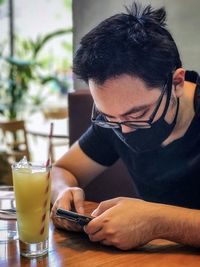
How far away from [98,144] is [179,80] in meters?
0.51

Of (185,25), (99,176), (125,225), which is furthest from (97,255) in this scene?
(185,25)

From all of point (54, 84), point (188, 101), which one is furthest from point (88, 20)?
point (54, 84)

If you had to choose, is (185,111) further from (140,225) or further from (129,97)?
(140,225)

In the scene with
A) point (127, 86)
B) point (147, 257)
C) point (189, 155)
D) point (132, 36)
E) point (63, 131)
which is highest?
point (132, 36)

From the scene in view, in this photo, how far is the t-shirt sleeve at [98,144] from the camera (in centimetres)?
183

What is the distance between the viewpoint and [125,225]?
115cm

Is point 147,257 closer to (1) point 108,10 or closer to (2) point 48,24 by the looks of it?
(1) point 108,10

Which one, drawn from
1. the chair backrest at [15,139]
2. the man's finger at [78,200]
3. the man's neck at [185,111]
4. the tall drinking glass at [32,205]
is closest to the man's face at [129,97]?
the man's neck at [185,111]

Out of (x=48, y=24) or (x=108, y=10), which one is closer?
(x=108, y=10)

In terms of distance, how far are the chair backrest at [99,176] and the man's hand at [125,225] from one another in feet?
2.76

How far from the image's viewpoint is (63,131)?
3379mm

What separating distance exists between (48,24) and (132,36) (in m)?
4.57

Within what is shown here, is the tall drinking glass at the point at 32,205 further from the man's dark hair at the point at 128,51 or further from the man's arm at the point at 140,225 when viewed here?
the man's dark hair at the point at 128,51

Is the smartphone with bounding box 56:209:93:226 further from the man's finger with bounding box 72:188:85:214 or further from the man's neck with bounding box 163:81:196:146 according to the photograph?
the man's neck with bounding box 163:81:196:146
